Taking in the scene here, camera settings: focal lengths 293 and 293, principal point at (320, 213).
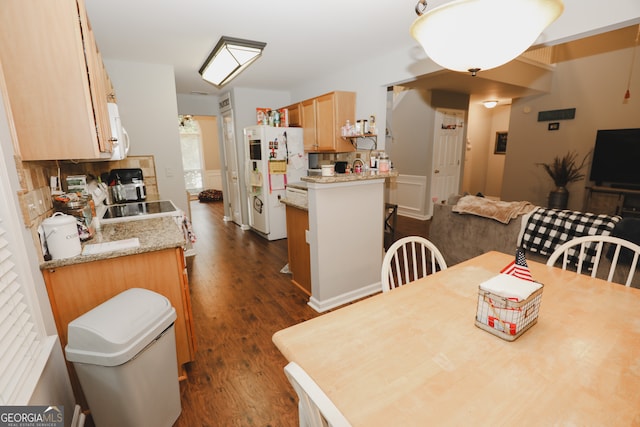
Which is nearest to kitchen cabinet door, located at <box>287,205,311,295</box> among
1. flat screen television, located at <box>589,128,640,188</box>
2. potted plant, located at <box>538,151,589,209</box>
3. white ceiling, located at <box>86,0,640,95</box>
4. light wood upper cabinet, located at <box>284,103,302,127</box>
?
white ceiling, located at <box>86,0,640,95</box>

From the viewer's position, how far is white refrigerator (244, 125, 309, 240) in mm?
4273

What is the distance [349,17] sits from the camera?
7.62 feet

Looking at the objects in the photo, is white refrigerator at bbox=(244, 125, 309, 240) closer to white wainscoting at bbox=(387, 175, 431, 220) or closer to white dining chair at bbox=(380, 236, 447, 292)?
white wainscoting at bbox=(387, 175, 431, 220)

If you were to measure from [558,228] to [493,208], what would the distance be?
0.56 metres

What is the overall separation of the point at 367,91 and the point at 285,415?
10.8ft

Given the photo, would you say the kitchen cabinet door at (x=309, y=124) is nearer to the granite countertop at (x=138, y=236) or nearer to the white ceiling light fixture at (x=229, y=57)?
the white ceiling light fixture at (x=229, y=57)

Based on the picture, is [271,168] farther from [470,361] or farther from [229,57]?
[470,361]

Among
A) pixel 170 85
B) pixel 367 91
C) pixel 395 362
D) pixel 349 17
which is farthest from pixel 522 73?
pixel 395 362

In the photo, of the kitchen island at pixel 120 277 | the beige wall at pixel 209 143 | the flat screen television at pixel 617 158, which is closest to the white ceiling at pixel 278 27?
the kitchen island at pixel 120 277

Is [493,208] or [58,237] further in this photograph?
[493,208]

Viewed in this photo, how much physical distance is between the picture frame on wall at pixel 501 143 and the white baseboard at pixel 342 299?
21.8 feet

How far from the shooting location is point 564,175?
5.18 meters

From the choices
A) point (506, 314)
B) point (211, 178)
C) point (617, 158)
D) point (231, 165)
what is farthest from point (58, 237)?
point (211, 178)

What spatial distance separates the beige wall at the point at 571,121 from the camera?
4.71m
